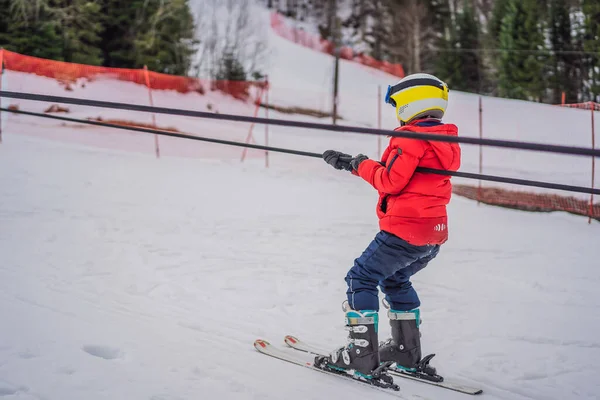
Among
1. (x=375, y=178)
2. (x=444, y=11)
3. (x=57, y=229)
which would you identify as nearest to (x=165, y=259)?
(x=57, y=229)

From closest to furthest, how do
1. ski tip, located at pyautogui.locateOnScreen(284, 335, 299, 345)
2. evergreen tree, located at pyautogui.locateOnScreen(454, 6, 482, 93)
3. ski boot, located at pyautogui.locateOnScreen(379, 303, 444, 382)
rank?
1. ski boot, located at pyautogui.locateOnScreen(379, 303, 444, 382)
2. ski tip, located at pyautogui.locateOnScreen(284, 335, 299, 345)
3. evergreen tree, located at pyautogui.locateOnScreen(454, 6, 482, 93)

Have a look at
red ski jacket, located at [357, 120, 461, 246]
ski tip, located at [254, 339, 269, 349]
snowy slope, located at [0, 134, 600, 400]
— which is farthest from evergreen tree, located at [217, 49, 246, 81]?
red ski jacket, located at [357, 120, 461, 246]

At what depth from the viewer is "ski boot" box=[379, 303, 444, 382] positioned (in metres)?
3.60

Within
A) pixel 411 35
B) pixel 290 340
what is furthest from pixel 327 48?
pixel 290 340

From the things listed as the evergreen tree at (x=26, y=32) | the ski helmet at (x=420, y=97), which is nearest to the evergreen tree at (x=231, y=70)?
the evergreen tree at (x=26, y=32)

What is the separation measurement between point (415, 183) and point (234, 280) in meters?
2.94

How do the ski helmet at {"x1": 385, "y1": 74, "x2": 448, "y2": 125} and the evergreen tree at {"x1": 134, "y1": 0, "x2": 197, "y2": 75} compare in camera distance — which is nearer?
the ski helmet at {"x1": 385, "y1": 74, "x2": 448, "y2": 125}

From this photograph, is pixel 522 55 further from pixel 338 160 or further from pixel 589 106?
pixel 338 160

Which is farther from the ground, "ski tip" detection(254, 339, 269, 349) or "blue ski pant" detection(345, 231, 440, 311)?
"blue ski pant" detection(345, 231, 440, 311)

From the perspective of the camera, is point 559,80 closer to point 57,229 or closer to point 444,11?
point 444,11

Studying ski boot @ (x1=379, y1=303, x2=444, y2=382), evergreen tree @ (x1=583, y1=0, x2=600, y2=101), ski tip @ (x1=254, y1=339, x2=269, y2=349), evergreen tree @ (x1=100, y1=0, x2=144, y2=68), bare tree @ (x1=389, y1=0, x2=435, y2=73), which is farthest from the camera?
bare tree @ (x1=389, y1=0, x2=435, y2=73)

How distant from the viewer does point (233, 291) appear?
5414 mm

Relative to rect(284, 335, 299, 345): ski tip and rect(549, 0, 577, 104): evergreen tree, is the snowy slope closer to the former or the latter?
rect(284, 335, 299, 345): ski tip

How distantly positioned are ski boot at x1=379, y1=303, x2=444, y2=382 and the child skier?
0.86 ft
